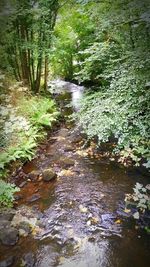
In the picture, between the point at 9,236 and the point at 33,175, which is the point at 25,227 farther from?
the point at 33,175

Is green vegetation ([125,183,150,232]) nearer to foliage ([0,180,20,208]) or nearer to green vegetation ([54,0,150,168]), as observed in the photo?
green vegetation ([54,0,150,168])

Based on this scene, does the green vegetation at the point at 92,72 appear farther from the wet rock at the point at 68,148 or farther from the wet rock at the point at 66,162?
the wet rock at the point at 66,162

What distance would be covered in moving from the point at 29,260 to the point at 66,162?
3354mm

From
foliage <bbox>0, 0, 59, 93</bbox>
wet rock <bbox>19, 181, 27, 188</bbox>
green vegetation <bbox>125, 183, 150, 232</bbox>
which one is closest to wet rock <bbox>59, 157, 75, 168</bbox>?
wet rock <bbox>19, 181, 27, 188</bbox>

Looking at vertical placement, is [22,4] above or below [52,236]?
Result: above

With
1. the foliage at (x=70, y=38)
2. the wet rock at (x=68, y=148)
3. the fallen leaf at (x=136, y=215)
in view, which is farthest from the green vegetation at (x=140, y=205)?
the foliage at (x=70, y=38)

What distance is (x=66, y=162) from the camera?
752 centimetres

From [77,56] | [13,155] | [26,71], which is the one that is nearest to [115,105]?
[13,155]

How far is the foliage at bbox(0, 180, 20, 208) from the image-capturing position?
5.77 m

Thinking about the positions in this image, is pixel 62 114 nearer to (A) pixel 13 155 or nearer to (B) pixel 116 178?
(A) pixel 13 155

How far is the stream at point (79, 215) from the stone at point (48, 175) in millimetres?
103

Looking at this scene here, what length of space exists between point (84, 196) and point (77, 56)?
11.2 metres

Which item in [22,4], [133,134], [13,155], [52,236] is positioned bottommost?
[52,236]

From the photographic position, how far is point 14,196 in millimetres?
6070
